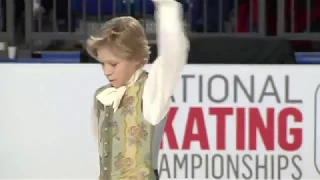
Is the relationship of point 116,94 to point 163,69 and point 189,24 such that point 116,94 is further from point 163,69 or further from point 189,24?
point 189,24

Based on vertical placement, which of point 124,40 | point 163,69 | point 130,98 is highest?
point 124,40

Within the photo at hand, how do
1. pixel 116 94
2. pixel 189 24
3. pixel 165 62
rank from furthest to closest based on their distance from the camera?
pixel 189 24
pixel 116 94
pixel 165 62

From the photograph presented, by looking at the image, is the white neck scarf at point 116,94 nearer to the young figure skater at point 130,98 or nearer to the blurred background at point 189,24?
the young figure skater at point 130,98

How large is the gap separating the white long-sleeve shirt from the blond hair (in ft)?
0.22

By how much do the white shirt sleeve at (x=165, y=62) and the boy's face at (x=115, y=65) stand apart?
0.27ft

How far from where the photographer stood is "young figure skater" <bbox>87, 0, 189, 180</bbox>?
3.16 meters

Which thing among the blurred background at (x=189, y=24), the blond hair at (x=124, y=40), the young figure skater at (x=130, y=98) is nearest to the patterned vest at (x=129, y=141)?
the young figure skater at (x=130, y=98)

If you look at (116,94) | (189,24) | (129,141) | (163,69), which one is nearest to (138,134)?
(129,141)

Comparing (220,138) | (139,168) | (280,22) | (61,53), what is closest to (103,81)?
(61,53)

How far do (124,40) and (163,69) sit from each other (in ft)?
0.56

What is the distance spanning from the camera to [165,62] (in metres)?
3.13

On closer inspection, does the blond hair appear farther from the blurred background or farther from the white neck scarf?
the blurred background

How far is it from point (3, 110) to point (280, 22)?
204 cm

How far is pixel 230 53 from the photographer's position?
6203 millimetres
